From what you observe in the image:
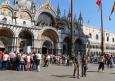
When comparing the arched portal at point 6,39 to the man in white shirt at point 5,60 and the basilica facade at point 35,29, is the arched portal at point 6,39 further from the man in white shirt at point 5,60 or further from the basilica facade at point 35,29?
the man in white shirt at point 5,60

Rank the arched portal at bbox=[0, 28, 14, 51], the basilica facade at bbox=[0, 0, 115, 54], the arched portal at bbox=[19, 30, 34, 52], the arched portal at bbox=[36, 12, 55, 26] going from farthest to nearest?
the arched portal at bbox=[36, 12, 55, 26] → the arched portal at bbox=[19, 30, 34, 52] → the basilica facade at bbox=[0, 0, 115, 54] → the arched portal at bbox=[0, 28, 14, 51]

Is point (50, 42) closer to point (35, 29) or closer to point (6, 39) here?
point (35, 29)

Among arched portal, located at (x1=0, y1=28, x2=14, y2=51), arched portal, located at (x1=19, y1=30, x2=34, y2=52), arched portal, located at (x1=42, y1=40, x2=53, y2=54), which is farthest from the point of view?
arched portal, located at (x1=42, y1=40, x2=53, y2=54)

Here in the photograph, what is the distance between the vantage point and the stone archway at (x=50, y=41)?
58900 millimetres

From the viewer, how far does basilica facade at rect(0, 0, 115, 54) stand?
51.0 metres

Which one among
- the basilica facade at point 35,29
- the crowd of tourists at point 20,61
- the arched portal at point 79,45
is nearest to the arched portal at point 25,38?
the basilica facade at point 35,29

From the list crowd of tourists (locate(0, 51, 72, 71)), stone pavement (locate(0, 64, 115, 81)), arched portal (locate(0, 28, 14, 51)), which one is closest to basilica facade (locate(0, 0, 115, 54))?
arched portal (locate(0, 28, 14, 51))

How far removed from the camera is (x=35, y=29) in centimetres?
5484

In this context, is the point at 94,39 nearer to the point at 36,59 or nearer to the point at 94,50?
the point at 94,50

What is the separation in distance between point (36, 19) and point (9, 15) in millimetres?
7177

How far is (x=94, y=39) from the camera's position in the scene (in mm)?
83500

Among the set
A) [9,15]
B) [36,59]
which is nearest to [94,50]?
[9,15]

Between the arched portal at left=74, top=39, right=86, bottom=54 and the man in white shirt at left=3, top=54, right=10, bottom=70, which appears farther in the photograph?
the arched portal at left=74, top=39, right=86, bottom=54

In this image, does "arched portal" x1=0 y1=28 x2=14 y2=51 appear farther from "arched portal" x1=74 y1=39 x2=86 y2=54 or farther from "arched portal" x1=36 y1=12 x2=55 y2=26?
"arched portal" x1=74 y1=39 x2=86 y2=54
